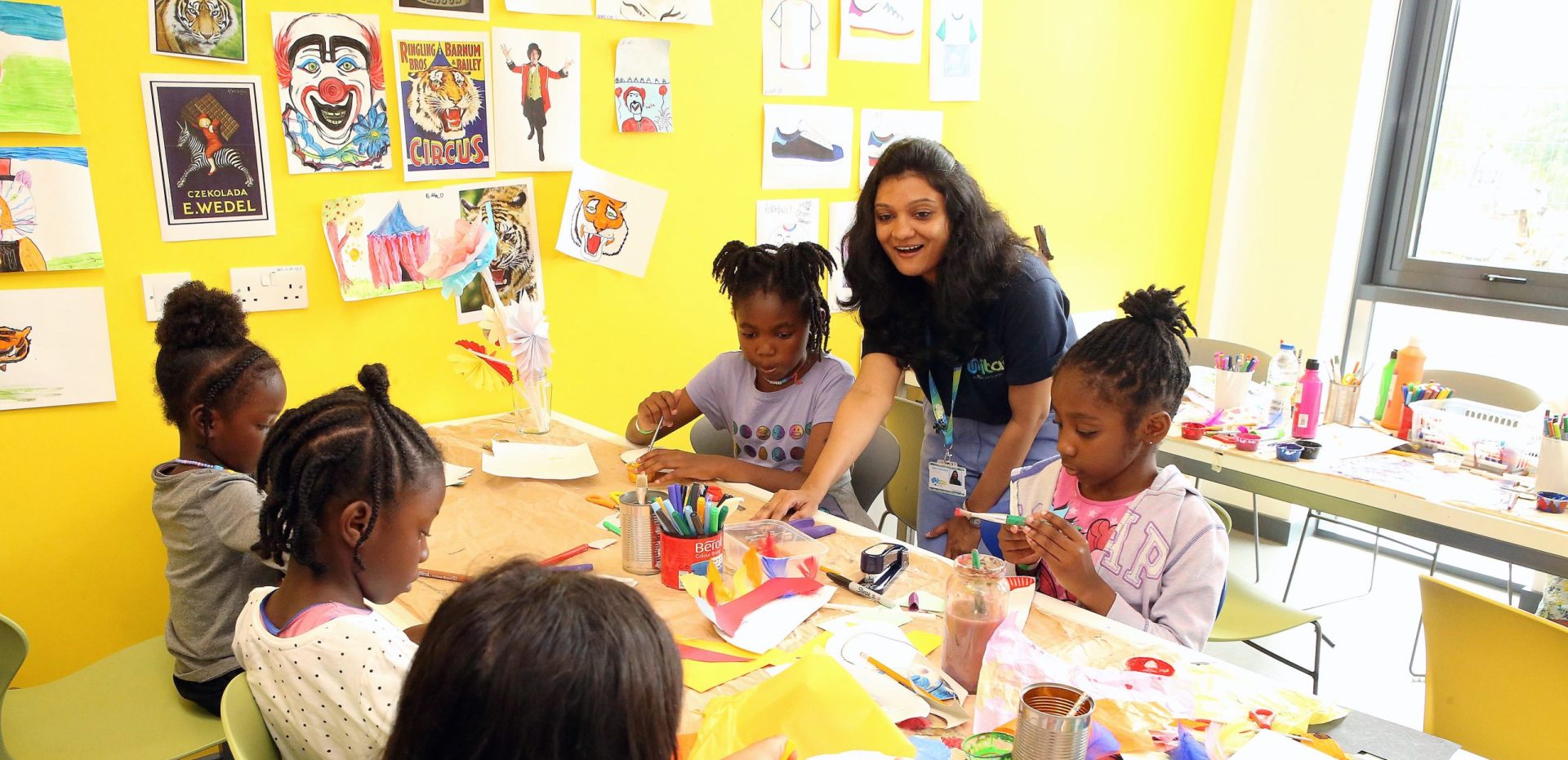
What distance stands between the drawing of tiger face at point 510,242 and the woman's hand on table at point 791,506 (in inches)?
41.7

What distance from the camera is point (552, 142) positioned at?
2.55 metres

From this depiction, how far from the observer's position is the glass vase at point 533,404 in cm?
243

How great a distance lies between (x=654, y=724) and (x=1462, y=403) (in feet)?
9.05

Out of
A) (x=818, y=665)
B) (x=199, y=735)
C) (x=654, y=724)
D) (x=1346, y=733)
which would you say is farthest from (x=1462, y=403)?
(x=199, y=735)

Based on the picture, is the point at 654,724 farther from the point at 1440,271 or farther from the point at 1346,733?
the point at 1440,271

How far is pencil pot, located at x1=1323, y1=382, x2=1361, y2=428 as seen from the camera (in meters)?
2.89

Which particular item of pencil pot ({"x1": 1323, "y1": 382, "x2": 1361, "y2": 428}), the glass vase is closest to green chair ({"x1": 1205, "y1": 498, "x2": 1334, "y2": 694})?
pencil pot ({"x1": 1323, "y1": 382, "x2": 1361, "y2": 428})

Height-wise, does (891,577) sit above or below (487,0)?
below

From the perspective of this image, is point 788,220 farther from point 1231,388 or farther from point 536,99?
point 1231,388

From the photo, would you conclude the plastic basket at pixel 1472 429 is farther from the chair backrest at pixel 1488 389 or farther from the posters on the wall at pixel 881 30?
the posters on the wall at pixel 881 30

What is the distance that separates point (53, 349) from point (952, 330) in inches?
70.9

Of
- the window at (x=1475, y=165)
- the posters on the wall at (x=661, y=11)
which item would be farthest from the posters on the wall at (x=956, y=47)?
the window at (x=1475, y=165)

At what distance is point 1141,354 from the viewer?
1584 millimetres

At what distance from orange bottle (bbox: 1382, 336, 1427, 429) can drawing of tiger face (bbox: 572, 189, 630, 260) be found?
2203mm
